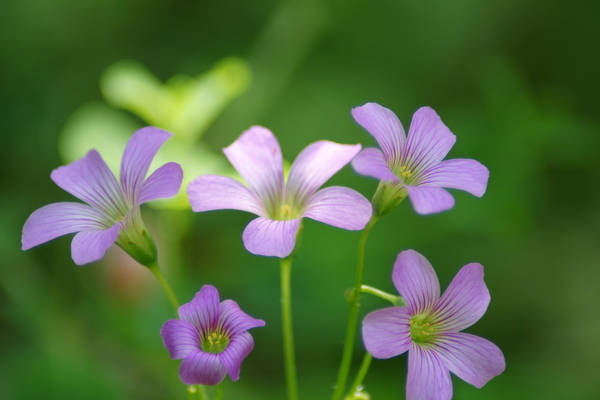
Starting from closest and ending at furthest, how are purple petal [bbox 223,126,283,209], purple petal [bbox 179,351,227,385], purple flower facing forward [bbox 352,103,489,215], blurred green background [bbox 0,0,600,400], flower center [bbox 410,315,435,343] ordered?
purple petal [bbox 179,351,227,385]
purple flower facing forward [bbox 352,103,489,215]
flower center [bbox 410,315,435,343]
purple petal [bbox 223,126,283,209]
blurred green background [bbox 0,0,600,400]

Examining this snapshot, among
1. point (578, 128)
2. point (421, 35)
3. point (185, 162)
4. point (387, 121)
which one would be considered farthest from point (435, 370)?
point (421, 35)

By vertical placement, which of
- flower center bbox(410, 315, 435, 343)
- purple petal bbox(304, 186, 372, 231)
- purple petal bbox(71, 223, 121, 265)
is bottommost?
flower center bbox(410, 315, 435, 343)

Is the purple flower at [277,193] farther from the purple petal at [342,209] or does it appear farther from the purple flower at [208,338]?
the purple flower at [208,338]

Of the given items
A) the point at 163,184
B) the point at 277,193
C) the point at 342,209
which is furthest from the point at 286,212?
the point at 163,184

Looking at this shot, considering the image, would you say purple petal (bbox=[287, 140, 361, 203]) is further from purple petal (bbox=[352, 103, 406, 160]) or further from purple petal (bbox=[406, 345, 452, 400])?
purple petal (bbox=[406, 345, 452, 400])

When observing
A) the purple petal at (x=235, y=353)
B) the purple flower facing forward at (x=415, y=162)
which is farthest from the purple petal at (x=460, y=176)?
the purple petal at (x=235, y=353)

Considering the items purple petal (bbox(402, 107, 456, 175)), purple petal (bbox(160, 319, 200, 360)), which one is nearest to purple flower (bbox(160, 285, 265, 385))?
purple petal (bbox(160, 319, 200, 360))

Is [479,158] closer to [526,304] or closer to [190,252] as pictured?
[526,304]

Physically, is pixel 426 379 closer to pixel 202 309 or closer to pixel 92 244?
pixel 202 309
